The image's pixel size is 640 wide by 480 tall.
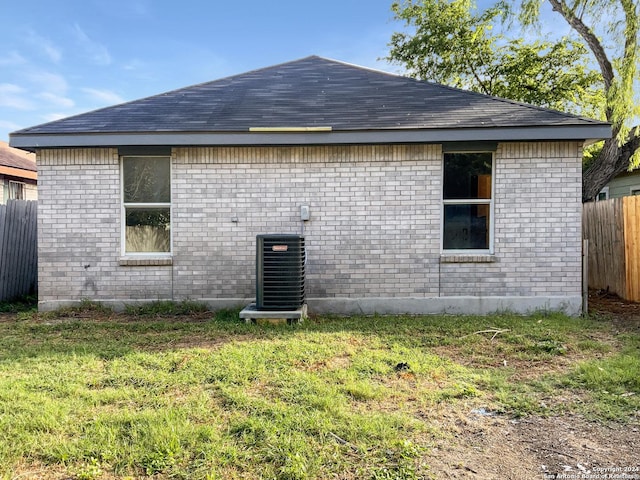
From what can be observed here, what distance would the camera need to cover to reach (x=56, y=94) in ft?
61.1

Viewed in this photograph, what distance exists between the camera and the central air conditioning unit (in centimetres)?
614

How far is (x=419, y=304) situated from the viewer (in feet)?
22.8

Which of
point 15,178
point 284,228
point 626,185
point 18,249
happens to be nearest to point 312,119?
point 284,228

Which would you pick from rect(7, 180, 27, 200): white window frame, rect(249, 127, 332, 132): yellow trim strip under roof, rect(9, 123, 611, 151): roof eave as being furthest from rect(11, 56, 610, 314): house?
rect(7, 180, 27, 200): white window frame

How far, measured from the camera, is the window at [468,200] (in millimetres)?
7004

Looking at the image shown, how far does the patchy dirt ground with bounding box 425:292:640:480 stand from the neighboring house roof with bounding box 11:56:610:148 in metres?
4.49

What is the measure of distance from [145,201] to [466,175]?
17.7 ft

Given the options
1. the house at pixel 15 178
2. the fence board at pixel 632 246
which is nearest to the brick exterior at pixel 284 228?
the fence board at pixel 632 246

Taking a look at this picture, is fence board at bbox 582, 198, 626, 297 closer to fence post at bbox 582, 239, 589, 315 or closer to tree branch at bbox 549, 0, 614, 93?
fence post at bbox 582, 239, 589, 315

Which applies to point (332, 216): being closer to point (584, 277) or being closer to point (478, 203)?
point (478, 203)

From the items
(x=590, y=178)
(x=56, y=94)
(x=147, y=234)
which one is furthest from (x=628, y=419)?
(x=56, y=94)

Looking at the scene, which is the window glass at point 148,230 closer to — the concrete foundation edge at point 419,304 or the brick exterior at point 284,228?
the brick exterior at point 284,228

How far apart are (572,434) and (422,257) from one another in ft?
13.4

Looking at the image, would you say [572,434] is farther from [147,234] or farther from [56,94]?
[56,94]
